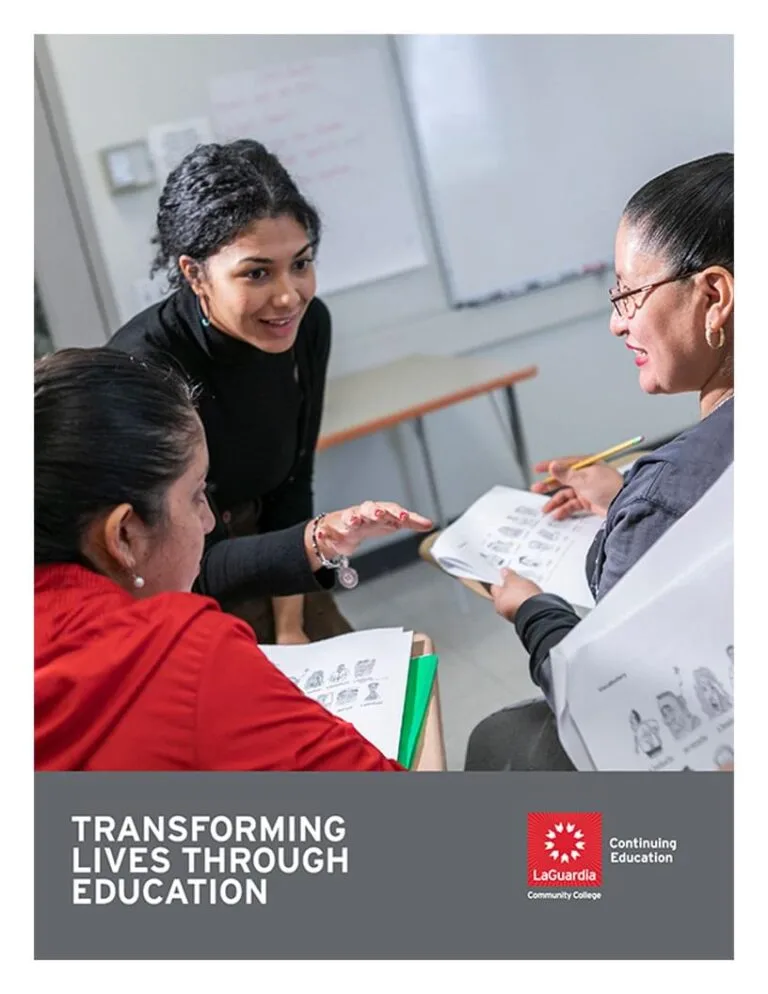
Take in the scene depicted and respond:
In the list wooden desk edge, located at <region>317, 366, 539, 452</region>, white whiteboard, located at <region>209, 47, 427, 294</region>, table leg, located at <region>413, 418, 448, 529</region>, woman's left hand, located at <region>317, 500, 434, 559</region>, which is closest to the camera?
woman's left hand, located at <region>317, 500, 434, 559</region>

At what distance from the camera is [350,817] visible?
91cm

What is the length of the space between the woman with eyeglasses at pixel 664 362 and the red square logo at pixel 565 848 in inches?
2.2

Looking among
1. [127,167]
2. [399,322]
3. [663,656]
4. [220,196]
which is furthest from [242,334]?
[399,322]

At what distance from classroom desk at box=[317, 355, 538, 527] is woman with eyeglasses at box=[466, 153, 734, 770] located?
3.55 ft

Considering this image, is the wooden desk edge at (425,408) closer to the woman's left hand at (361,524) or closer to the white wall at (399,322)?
the white wall at (399,322)

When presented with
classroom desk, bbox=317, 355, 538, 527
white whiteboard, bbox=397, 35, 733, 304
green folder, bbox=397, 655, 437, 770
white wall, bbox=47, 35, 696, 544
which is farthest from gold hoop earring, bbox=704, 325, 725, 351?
classroom desk, bbox=317, 355, 538, 527

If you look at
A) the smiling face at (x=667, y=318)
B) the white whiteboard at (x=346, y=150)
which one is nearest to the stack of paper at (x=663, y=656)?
the smiling face at (x=667, y=318)

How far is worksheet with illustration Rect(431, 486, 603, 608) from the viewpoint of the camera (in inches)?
49.2

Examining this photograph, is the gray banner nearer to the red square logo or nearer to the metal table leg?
the red square logo

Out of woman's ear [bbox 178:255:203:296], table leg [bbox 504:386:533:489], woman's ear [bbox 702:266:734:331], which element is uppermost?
woman's ear [bbox 178:255:203:296]

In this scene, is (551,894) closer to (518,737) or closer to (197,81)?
(518,737)

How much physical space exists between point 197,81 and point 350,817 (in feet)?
4.27

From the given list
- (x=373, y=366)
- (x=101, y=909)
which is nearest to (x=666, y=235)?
(x=101, y=909)

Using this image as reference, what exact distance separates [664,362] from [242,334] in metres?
0.56
